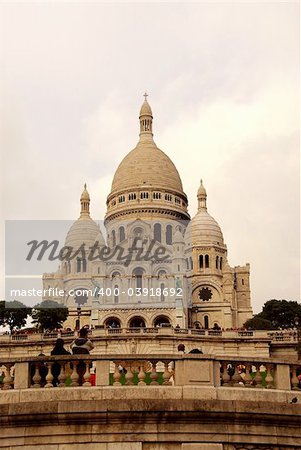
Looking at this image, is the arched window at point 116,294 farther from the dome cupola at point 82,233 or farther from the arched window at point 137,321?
the dome cupola at point 82,233

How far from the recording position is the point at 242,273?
10281 centimetres

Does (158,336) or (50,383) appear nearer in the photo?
(50,383)

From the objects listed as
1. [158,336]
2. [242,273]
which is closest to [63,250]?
[242,273]

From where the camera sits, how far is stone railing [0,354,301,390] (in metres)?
10.8

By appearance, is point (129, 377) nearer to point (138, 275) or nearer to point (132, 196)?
point (138, 275)

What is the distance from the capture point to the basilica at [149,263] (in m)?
85.6

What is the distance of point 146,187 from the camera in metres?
104

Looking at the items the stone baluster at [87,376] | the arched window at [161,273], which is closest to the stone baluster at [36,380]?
the stone baluster at [87,376]

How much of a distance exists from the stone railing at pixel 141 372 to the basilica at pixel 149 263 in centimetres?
7116

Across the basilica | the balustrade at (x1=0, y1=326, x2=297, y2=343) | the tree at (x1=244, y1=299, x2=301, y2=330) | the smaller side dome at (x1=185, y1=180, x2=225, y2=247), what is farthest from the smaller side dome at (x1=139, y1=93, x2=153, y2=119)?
the balustrade at (x1=0, y1=326, x2=297, y2=343)

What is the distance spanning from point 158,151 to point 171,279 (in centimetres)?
2762

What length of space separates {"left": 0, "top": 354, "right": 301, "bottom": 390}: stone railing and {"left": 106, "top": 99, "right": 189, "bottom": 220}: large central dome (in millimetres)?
90977

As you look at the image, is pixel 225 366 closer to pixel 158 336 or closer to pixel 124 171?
pixel 158 336

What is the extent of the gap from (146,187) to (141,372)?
93.6 metres
